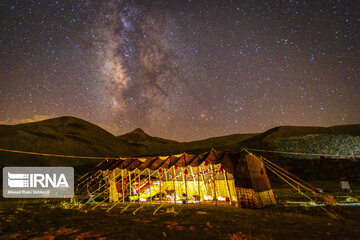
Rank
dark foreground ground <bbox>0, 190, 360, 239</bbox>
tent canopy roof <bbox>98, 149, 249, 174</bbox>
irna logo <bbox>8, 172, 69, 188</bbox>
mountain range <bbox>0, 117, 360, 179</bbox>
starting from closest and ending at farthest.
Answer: dark foreground ground <bbox>0, 190, 360, 239</bbox>
tent canopy roof <bbox>98, 149, 249, 174</bbox>
irna logo <bbox>8, 172, 69, 188</bbox>
mountain range <bbox>0, 117, 360, 179</bbox>

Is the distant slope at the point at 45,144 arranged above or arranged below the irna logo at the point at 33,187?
above

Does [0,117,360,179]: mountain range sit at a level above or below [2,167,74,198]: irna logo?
above

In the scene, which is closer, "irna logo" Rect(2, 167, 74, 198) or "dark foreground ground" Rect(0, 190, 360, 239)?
"dark foreground ground" Rect(0, 190, 360, 239)

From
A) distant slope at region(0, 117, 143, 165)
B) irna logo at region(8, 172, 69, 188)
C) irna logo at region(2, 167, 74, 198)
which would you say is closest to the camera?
irna logo at region(2, 167, 74, 198)

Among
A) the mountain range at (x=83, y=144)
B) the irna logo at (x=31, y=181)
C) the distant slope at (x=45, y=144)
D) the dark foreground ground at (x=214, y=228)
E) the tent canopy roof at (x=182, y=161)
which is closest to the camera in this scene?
the dark foreground ground at (x=214, y=228)

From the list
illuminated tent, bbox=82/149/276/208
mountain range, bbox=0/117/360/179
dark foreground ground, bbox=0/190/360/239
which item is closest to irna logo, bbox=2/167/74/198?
mountain range, bbox=0/117/360/179

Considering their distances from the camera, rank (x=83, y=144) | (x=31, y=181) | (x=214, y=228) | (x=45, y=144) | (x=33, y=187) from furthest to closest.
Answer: (x=83, y=144) < (x=45, y=144) < (x=31, y=181) < (x=33, y=187) < (x=214, y=228)

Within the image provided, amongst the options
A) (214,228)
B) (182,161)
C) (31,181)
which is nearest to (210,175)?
(182,161)

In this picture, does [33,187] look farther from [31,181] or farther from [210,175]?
[210,175]

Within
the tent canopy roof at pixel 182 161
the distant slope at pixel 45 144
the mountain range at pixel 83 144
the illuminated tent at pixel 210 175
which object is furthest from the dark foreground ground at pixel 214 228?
the distant slope at pixel 45 144

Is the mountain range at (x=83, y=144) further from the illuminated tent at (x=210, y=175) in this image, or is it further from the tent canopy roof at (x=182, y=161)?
the tent canopy roof at (x=182, y=161)

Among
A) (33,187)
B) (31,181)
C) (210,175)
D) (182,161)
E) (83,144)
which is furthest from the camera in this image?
(83,144)

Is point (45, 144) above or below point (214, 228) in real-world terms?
above

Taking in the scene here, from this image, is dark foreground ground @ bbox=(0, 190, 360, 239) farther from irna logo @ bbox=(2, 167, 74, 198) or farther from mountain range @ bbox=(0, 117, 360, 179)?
mountain range @ bbox=(0, 117, 360, 179)
